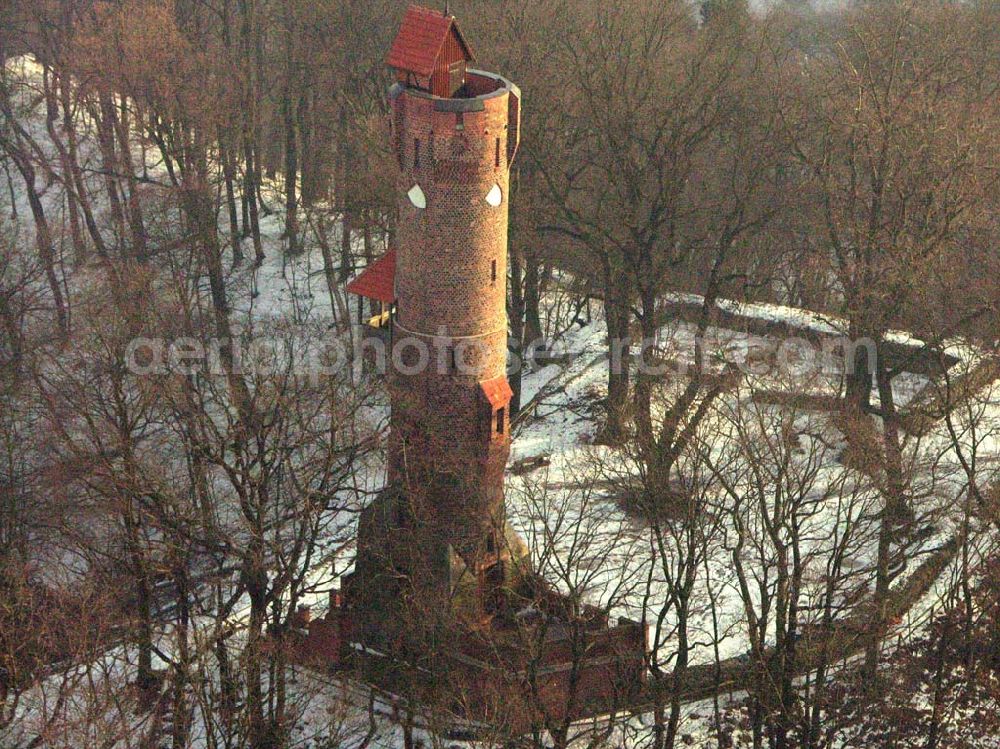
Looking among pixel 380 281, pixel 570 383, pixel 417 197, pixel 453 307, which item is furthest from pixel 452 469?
pixel 570 383

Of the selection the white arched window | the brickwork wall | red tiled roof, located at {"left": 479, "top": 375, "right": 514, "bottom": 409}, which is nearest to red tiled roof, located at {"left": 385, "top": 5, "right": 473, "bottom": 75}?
the brickwork wall

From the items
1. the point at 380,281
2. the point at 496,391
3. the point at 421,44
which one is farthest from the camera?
the point at 380,281

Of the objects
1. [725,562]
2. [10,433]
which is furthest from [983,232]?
[10,433]

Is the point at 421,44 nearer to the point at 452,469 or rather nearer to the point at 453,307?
the point at 453,307

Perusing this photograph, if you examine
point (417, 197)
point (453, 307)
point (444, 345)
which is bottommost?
point (444, 345)

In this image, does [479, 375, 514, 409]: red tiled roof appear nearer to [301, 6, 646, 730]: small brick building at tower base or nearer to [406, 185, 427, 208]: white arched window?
[301, 6, 646, 730]: small brick building at tower base

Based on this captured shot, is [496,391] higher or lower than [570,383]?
lower

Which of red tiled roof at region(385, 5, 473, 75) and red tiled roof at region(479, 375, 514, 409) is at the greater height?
red tiled roof at region(385, 5, 473, 75)
